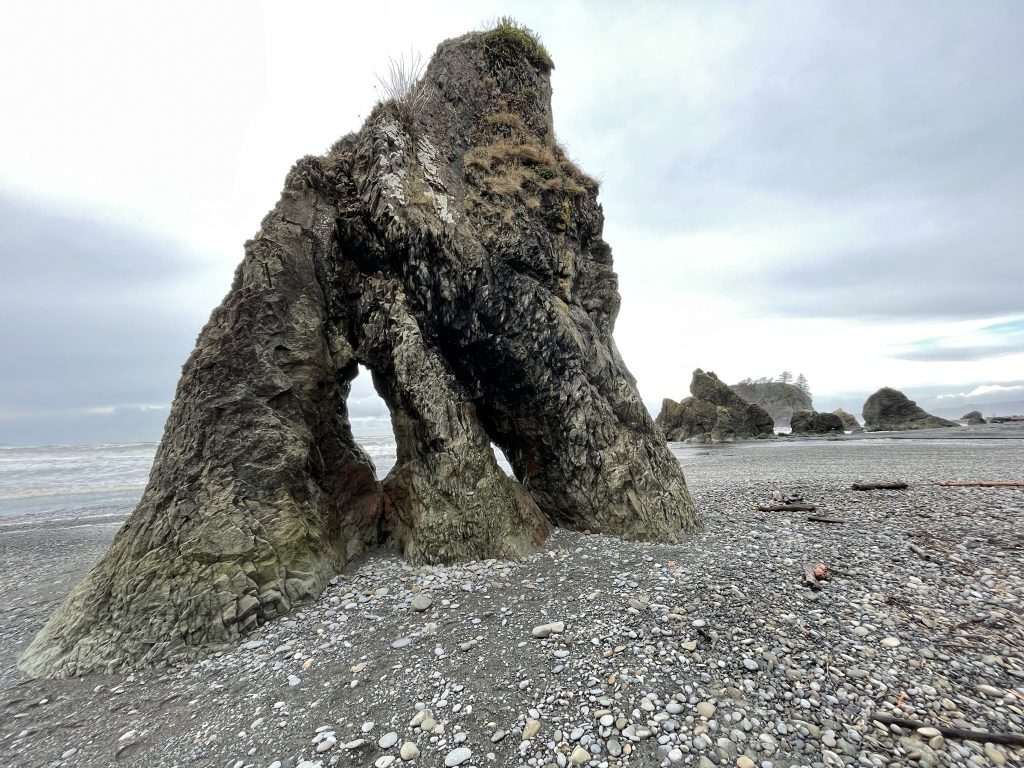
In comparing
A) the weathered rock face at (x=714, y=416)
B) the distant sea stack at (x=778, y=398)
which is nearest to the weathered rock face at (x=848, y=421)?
the weathered rock face at (x=714, y=416)

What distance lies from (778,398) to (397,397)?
108442mm

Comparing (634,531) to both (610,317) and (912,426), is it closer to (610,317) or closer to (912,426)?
(610,317)

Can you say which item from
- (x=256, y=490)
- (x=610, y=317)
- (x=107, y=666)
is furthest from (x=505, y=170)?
(x=107, y=666)

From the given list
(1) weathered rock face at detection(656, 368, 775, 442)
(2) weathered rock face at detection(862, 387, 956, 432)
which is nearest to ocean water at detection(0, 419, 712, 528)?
(1) weathered rock face at detection(656, 368, 775, 442)

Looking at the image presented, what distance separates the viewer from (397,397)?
932 centimetres

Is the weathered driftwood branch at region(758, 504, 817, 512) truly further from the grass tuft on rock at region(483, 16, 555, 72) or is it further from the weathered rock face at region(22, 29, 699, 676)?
the grass tuft on rock at region(483, 16, 555, 72)

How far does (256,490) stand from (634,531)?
7562mm

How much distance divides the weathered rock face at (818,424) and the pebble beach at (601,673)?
199 ft

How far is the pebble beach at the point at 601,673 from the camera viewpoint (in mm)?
4031

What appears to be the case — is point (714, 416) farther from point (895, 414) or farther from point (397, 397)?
point (397, 397)

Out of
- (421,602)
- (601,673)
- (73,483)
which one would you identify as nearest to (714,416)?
(421,602)

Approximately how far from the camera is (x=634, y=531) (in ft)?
30.3

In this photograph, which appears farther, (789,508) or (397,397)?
(789,508)

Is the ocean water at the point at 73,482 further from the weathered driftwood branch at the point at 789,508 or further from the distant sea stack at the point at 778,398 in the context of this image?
the distant sea stack at the point at 778,398
